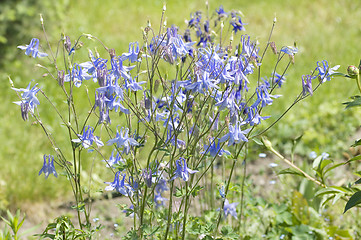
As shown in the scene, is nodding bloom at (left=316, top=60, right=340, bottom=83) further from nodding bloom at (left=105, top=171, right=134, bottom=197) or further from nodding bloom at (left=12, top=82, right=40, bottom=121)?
nodding bloom at (left=12, top=82, right=40, bottom=121)

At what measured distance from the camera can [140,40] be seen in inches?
245

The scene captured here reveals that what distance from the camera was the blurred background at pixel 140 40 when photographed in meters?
3.96

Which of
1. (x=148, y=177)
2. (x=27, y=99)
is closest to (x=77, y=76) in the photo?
(x=27, y=99)

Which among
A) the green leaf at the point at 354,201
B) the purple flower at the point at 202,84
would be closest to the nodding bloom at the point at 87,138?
the purple flower at the point at 202,84

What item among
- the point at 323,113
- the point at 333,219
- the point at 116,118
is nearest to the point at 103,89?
the point at 333,219

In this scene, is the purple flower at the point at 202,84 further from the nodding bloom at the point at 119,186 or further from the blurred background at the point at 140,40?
the blurred background at the point at 140,40

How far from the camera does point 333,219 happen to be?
322cm

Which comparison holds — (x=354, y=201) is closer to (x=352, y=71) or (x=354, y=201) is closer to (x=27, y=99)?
(x=352, y=71)

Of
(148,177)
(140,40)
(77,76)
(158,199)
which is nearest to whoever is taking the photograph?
(148,177)

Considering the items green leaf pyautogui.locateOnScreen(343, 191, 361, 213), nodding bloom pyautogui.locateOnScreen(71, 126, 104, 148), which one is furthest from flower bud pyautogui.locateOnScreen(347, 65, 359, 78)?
nodding bloom pyautogui.locateOnScreen(71, 126, 104, 148)

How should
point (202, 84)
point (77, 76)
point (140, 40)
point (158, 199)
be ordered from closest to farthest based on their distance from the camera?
point (202, 84), point (77, 76), point (158, 199), point (140, 40)

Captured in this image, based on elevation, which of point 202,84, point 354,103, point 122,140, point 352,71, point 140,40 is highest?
point 140,40

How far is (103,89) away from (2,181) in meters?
2.24

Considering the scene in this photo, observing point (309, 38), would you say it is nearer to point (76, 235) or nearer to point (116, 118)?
point (116, 118)
